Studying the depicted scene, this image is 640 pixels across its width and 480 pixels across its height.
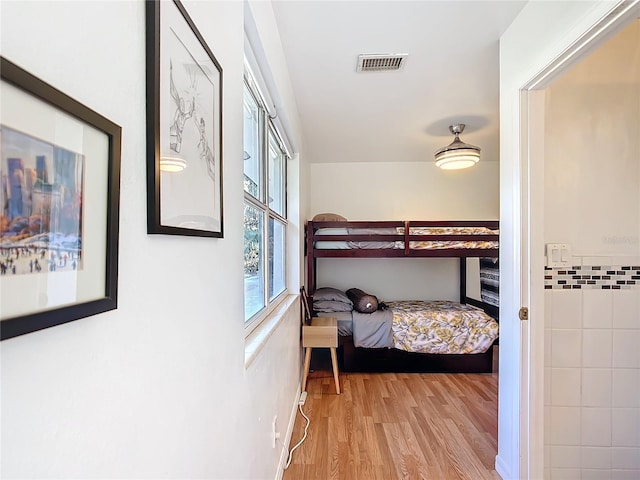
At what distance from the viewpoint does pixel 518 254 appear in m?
1.59

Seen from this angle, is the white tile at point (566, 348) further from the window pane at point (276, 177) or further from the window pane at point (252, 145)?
the window pane at point (276, 177)

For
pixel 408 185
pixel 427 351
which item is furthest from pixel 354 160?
pixel 427 351

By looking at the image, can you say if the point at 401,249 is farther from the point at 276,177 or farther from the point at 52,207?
the point at 52,207

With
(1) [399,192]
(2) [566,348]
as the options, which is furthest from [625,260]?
(1) [399,192]

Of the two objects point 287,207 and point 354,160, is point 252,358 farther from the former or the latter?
point 354,160

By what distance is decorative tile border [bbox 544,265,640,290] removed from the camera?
162cm

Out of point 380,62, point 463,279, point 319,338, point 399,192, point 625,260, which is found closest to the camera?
point 625,260

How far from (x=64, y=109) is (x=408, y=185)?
4.25 metres

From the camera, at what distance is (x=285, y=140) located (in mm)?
2377

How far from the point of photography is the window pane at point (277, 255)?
225 centimetres

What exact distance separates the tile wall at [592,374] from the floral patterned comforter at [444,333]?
152 centimetres

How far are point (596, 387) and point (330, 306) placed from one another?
2.20 meters

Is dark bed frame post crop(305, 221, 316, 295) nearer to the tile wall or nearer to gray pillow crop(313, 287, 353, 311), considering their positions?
gray pillow crop(313, 287, 353, 311)

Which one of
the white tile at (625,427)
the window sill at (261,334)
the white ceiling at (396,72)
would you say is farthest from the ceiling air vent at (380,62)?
the white tile at (625,427)
